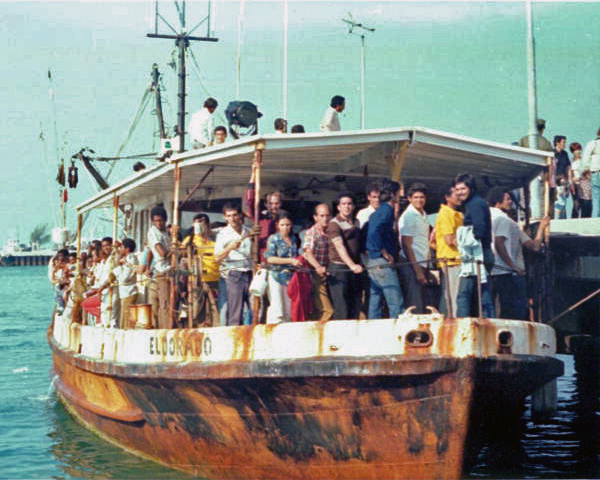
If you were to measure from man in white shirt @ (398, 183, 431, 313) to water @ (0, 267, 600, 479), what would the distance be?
2.86m

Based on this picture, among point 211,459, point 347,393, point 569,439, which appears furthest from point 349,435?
point 569,439

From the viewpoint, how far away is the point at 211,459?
9.15m

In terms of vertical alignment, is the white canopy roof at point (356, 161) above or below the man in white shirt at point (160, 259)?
above

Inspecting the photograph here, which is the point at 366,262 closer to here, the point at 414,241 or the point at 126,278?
the point at 414,241

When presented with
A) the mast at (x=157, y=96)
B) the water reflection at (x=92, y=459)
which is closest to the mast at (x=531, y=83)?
the water reflection at (x=92, y=459)

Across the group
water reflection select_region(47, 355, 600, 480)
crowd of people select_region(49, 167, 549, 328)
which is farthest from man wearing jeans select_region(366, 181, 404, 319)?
water reflection select_region(47, 355, 600, 480)

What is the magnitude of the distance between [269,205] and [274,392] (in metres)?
1.94

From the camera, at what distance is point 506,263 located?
8.91 m

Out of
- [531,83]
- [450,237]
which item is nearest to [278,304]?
[450,237]

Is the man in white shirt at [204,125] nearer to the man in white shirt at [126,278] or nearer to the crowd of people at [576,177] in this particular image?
the man in white shirt at [126,278]

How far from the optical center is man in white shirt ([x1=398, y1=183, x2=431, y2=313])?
8.50 meters

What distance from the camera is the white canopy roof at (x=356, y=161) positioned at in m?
8.77

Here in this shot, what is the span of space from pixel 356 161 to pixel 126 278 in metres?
3.41

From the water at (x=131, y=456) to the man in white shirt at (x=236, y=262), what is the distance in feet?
6.39
